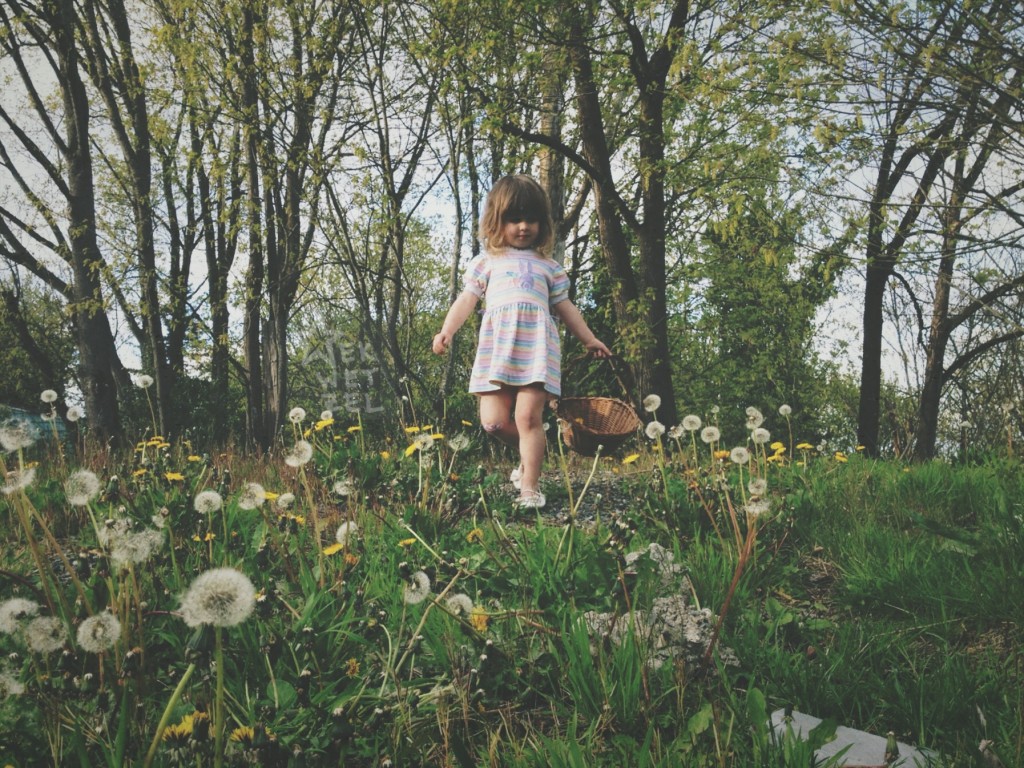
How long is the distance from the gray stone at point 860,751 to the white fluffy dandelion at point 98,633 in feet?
4.17

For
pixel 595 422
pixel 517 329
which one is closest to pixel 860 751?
pixel 517 329

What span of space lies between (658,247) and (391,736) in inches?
316

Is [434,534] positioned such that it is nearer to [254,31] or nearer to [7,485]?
[7,485]

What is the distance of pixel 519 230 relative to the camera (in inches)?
174

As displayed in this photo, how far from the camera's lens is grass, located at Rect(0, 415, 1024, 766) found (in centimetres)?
144

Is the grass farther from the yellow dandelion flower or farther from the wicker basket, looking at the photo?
the wicker basket

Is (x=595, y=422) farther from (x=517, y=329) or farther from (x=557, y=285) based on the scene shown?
(x=517, y=329)

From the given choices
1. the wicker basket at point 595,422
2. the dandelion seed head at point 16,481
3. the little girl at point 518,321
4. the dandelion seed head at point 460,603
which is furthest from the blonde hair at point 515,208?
the dandelion seed head at point 16,481

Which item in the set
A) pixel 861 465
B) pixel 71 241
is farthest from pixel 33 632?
pixel 71 241

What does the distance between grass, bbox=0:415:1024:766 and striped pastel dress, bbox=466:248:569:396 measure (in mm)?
1098

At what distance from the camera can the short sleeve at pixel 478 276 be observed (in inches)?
177

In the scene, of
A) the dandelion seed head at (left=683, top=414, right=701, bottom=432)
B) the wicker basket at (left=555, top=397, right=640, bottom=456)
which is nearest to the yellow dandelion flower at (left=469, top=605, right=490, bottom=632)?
the dandelion seed head at (left=683, top=414, right=701, bottom=432)

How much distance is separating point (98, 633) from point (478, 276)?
11.5 feet

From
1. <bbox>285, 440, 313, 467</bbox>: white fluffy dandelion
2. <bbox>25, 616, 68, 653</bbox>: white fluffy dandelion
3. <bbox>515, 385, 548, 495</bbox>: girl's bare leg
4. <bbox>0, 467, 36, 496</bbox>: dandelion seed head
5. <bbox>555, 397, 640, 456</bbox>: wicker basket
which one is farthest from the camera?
<bbox>555, 397, 640, 456</bbox>: wicker basket
